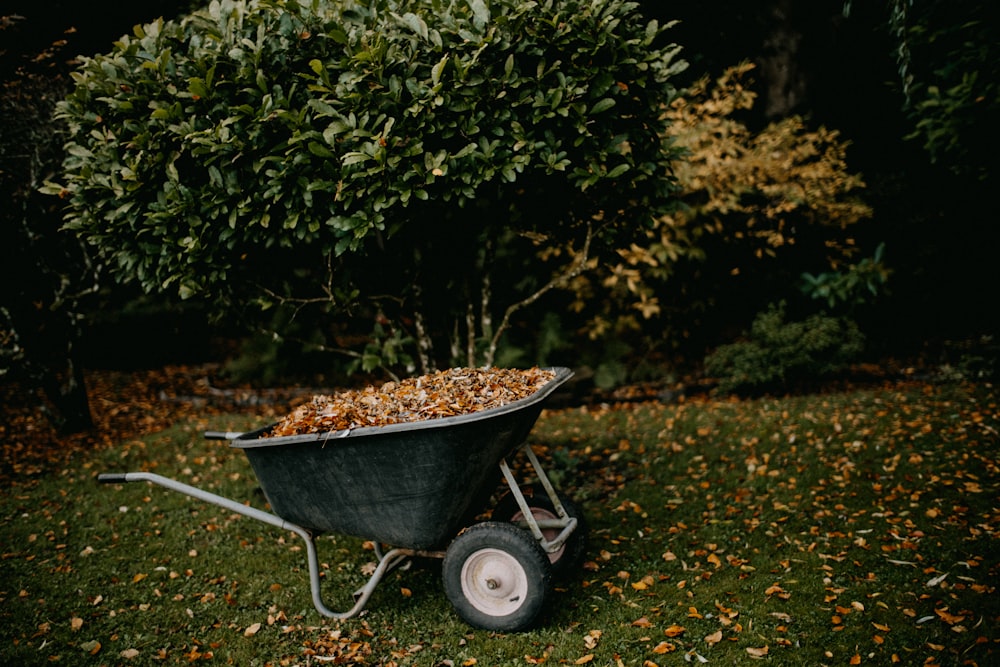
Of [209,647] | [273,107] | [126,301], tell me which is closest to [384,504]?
[209,647]

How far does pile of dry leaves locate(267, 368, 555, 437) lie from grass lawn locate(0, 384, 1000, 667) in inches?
45.6

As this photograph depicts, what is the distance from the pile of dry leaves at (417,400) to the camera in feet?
9.66

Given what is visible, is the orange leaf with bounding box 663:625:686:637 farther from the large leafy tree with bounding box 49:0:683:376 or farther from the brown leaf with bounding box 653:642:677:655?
the large leafy tree with bounding box 49:0:683:376

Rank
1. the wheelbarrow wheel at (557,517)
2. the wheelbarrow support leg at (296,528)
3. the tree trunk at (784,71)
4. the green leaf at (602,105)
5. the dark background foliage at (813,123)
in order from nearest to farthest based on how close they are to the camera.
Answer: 1. the wheelbarrow support leg at (296,528)
2. the green leaf at (602,105)
3. the wheelbarrow wheel at (557,517)
4. the dark background foliage at (813,123)
5. the tree trunk at (784,71)

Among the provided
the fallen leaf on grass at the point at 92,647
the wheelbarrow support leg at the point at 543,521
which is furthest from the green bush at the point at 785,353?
the fallen leaf on grass at the point at 92,647

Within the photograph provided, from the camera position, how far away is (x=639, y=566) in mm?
3807

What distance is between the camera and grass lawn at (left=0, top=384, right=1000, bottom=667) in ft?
10.0

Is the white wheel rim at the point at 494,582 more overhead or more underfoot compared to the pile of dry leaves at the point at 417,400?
more underfoot

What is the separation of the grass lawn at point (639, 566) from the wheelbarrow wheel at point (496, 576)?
0.48ft

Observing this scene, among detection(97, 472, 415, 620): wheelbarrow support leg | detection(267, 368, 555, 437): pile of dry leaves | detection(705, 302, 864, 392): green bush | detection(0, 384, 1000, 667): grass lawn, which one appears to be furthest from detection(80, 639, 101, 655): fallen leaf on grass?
detection(705, 302, 864, 392): green bush

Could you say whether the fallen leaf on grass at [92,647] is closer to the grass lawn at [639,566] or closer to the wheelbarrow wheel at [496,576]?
the grass lawn at [639,566]

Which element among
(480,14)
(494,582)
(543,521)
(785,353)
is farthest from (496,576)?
(785,353)

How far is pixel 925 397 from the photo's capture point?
6531mm

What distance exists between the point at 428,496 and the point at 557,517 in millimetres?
1136
